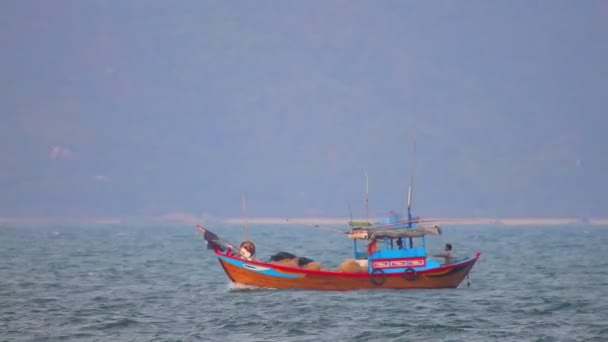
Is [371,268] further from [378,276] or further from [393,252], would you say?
[393,252]

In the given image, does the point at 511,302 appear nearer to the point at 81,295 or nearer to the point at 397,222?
the point at 397,222

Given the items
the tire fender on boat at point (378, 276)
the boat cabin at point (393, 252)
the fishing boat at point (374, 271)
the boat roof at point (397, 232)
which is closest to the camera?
the boat roof at point (397, 232)

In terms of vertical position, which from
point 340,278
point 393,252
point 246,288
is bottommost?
point 246,288

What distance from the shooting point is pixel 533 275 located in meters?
65.9

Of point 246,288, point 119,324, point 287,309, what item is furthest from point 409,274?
point 119,324

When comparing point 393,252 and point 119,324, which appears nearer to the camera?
point 119,324

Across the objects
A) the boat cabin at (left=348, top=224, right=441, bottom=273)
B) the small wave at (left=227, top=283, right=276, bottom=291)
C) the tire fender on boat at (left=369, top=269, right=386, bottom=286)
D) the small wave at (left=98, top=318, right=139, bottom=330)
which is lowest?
the small wave at (left=98, top=318, right=139, bottom=330)

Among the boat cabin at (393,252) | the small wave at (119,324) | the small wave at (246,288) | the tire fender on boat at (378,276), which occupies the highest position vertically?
the boat cabin at (393,252)

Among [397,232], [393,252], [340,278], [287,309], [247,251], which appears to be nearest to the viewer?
[287,309]

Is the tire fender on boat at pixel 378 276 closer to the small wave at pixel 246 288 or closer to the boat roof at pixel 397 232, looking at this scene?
the boat roof at pixel 397 232

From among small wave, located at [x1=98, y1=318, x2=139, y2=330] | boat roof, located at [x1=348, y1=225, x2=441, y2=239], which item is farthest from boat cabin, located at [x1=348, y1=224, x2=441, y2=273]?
small wave, located at [x1=98, y1=318, x2=139, y2=330]

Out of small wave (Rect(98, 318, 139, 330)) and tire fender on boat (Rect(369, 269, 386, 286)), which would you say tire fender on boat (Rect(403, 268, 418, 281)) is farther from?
small wave (Rect(98, 318, 139, 330))

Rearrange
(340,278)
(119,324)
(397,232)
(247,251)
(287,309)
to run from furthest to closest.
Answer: (247,251)
(340,278)
(397,232)
(287,309)
(119,324)

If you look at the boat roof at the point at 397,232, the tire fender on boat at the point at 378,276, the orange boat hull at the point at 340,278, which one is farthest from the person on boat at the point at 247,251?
the tire fender on boat at the point at 378,276
